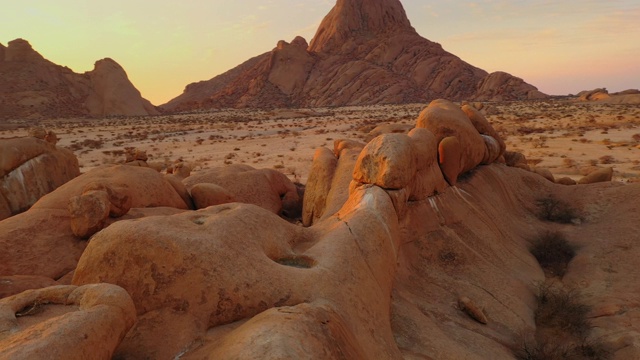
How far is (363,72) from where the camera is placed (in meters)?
101

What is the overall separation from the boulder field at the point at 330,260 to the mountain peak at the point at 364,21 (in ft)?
350

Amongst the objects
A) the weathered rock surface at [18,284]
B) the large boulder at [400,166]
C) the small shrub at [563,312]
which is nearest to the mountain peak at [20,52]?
the weathered rock surface at [18,284]

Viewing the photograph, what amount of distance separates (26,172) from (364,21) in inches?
4445

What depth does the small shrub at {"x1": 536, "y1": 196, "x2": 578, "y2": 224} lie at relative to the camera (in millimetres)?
11859

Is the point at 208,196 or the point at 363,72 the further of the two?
the point at 363,72

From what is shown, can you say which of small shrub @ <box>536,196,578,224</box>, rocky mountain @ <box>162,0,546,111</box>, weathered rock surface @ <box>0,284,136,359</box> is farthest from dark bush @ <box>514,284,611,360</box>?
rocky mountain @ <box>162,0,546,111</box>

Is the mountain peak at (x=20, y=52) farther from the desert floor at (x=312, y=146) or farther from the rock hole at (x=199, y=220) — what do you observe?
the rock hole at (x=199, y=220)

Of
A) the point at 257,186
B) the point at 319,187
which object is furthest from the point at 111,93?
the point at 319,187

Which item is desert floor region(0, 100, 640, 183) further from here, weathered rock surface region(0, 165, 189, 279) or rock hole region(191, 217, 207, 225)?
rock hole region(191, 217, 207, 225)

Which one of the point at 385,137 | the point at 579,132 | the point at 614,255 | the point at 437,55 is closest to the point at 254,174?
the point at 385,137

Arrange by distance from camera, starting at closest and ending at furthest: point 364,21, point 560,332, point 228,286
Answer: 1. point 228,286
2. point 560,332
3. point 364,21

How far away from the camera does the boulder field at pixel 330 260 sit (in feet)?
13.3

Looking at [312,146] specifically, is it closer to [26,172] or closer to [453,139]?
[453,139]

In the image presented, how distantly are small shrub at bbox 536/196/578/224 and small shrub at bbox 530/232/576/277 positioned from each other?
112 centimetres
